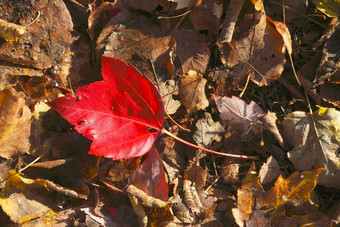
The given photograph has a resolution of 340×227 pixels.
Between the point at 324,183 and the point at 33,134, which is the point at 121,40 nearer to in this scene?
the point at 33,134

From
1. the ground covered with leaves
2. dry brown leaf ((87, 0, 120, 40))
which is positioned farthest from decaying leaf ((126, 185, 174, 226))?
dry brown leaf ((87, 0, 120, 40))

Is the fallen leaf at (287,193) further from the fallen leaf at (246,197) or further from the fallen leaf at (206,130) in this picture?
the fallen leaf at (206,130)

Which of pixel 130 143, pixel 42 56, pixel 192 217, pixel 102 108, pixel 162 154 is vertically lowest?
pixel 192 217

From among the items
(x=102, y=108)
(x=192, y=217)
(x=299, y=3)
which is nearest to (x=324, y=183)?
(x=192, y=217)

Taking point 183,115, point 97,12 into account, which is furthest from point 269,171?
point 97,12

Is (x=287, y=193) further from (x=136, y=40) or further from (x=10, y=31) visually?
(x=10, y=31)

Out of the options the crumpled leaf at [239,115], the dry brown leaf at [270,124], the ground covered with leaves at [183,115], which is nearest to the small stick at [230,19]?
the ground covered with leaves at [183,115]
